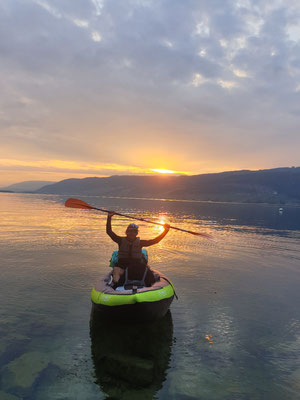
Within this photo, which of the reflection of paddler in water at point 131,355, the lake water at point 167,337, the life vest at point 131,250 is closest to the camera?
the reflection of paddler in water at point 131,355

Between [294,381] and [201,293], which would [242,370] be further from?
[201,293]

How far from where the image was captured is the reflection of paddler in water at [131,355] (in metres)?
5.27

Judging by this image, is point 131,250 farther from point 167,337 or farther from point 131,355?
point 131,355

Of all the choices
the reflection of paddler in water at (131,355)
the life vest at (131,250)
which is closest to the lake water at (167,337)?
the reflection of paddler in water at (131,355)

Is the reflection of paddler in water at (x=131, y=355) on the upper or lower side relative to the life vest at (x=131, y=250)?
lower

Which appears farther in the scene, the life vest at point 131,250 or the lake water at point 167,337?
the life vest at point 131,250

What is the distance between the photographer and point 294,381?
5781 millimetres

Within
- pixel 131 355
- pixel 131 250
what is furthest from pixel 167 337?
pixel 131 250

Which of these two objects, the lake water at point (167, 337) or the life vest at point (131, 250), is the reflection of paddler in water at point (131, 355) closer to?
the lake water at point (167, 337)

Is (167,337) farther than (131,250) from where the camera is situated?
No

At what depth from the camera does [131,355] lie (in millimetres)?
6473

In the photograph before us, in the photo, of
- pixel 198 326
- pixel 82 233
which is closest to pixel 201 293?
pixel 198 326

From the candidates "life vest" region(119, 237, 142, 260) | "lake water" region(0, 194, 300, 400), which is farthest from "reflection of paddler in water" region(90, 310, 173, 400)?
"life vest" region(119, 237, 142, 260)

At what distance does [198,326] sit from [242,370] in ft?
6.88
